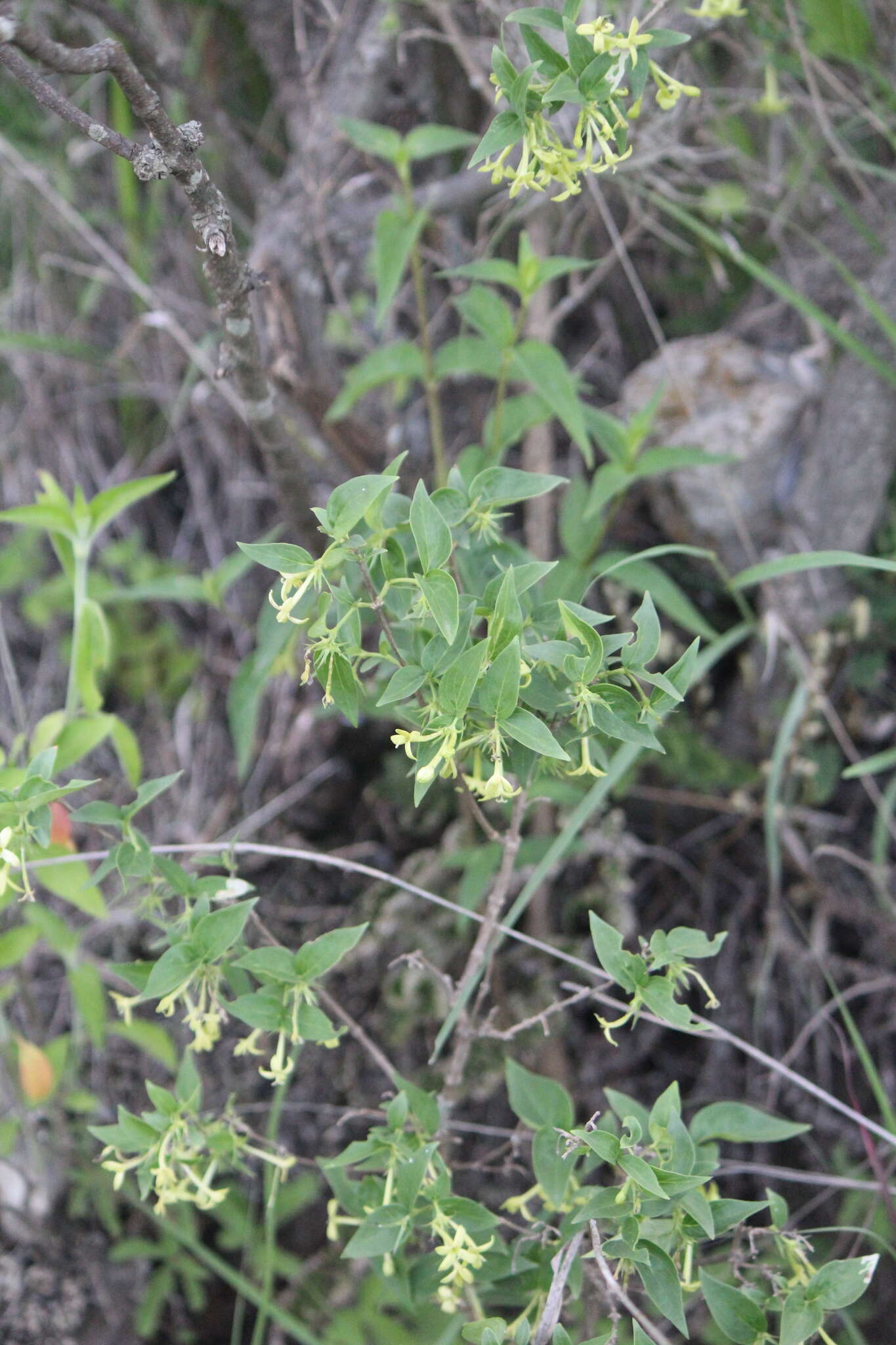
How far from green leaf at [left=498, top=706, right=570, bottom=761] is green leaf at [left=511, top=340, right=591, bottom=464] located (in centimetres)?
54

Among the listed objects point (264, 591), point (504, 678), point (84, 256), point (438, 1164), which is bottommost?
point (438, 1164)

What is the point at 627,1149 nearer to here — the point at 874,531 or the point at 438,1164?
the point at 438,1164

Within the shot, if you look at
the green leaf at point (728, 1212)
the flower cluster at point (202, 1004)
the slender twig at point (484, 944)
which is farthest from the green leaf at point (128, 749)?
the green leaf at point (728, 1212)

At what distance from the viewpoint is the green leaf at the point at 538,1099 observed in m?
1.00

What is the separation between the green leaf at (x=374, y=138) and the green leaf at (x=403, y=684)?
862 mm

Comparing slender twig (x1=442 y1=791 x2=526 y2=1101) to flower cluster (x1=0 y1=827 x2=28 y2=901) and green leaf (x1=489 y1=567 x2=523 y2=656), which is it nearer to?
green leaf (x1=489 y1=567 x2=523 y2=656)

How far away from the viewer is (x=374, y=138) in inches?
54.6

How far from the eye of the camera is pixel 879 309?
4.77ft

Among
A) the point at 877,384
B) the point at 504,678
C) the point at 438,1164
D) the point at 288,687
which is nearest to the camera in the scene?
the point at 504,678

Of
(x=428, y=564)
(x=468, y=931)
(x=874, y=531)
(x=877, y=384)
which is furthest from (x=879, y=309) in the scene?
(x=468, y=931)

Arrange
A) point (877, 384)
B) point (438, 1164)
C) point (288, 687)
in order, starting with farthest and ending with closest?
point (288, 687), point (877, 384), point (438, 1164)

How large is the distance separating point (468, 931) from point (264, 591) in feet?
2.61

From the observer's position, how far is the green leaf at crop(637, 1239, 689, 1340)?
812mm

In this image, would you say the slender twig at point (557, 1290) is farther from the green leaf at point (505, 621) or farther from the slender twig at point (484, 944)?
the green leaf at point (505, 621)
